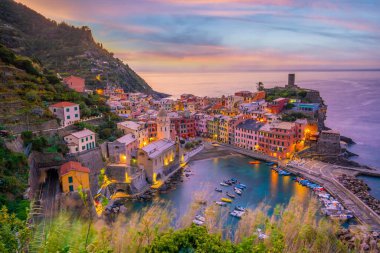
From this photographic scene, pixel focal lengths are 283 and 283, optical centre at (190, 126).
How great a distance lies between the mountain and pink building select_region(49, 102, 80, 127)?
28.8 m

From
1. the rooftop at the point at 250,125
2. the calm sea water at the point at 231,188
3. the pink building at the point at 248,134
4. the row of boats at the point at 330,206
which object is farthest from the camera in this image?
the rooftop at the point at 250,125

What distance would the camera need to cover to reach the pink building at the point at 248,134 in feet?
102

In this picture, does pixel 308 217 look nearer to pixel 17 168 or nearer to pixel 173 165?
pixel 17 168

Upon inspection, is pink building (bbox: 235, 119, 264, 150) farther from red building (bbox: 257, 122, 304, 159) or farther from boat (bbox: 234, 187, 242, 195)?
boat (bbox: 234, 187, 242, 195)

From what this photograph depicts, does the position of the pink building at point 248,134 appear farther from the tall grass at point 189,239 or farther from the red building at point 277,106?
the tall grass at point 189,239

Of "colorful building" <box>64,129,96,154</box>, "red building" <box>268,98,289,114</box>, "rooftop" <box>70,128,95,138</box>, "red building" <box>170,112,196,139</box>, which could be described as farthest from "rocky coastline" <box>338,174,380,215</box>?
"rooftop" <box>70,128,95,138</box>

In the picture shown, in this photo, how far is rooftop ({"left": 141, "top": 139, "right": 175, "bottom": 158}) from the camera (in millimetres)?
22789

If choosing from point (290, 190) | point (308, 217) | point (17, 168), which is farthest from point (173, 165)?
point (308, 217)

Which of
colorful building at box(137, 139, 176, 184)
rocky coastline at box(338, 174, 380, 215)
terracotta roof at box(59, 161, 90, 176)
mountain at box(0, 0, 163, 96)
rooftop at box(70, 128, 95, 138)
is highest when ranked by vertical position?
mountain at box(0, 0, 163, 96)

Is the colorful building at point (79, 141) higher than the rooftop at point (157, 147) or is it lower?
higher

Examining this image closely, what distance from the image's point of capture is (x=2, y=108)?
1878 cm

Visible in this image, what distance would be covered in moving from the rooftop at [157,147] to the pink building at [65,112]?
21.1ft

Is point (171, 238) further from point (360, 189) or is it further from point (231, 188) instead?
point (360, 189)

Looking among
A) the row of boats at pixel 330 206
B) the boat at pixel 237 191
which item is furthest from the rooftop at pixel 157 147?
the row of boats at pixel 330 206
